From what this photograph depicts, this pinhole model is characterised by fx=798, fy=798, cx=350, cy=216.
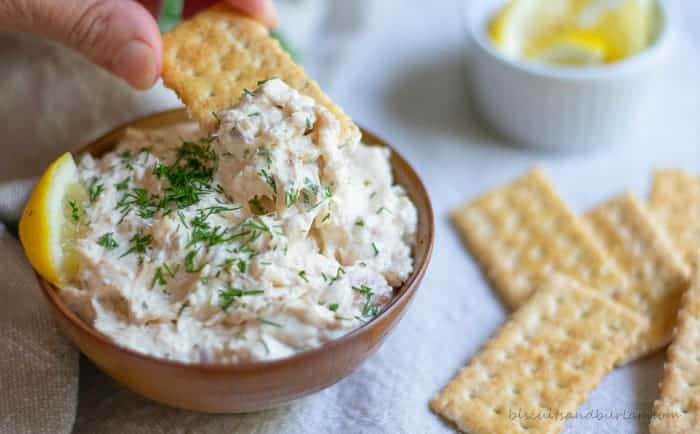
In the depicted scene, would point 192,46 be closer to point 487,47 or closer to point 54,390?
point 54,390

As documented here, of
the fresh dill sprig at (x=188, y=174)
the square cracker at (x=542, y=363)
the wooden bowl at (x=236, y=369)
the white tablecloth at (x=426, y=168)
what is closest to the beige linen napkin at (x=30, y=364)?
the white tablecloth at (x=426, y=168)

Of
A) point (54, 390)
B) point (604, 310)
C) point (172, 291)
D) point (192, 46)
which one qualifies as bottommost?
point (54, 390)

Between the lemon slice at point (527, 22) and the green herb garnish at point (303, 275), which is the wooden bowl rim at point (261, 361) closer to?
the green herb garnish at point (303, 275)

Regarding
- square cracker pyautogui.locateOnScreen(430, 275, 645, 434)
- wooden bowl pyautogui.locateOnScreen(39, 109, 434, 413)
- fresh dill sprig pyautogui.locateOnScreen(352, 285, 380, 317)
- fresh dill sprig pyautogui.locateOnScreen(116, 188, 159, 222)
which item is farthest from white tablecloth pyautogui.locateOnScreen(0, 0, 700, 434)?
fresh dill sprig pyautogui.locateOnScreen(116, 188, 159, 222)

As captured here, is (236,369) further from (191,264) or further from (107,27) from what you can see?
(107,27)

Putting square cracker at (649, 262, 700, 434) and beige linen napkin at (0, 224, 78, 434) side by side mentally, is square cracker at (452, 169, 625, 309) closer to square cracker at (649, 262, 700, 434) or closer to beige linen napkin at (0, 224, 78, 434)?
square cracker at (649, 262, 700, 434)

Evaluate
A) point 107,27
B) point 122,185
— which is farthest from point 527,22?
point 122,185

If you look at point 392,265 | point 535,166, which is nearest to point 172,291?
point 392,265
